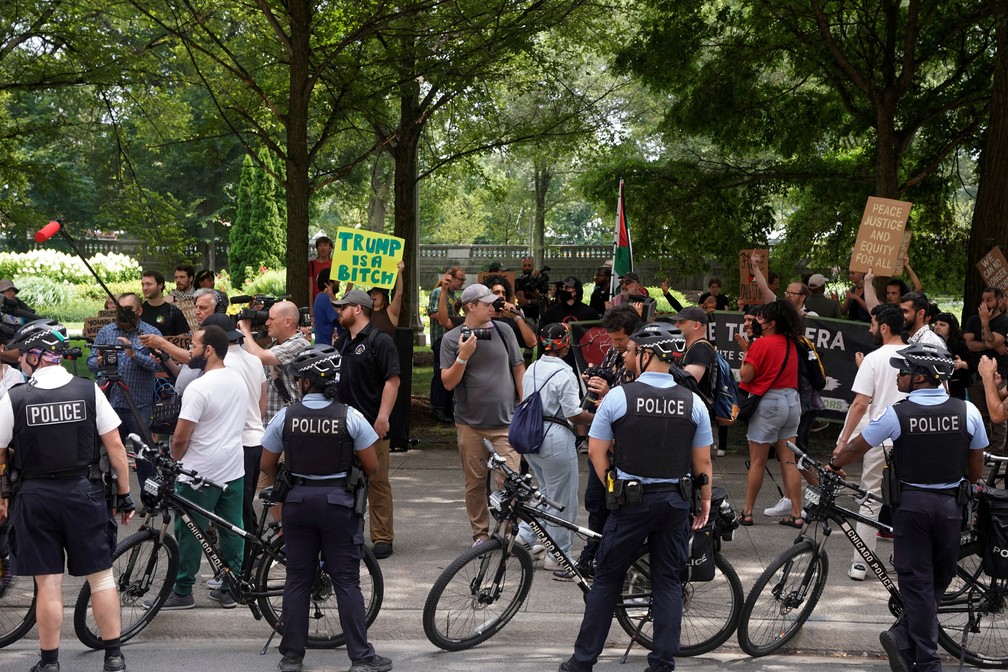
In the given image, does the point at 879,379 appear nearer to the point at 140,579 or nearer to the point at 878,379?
the point at 878,379

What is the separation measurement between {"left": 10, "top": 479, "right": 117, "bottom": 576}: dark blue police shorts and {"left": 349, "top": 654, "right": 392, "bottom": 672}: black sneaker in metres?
1.43

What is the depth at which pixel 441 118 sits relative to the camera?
811 inches

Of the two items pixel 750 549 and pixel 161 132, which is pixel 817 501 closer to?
pixel 750 549

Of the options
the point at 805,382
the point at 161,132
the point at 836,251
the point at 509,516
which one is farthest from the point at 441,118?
the point at 509,516

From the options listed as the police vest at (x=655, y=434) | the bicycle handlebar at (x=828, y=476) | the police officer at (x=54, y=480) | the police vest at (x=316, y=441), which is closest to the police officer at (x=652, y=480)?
the police vest at (x=655, y=434)

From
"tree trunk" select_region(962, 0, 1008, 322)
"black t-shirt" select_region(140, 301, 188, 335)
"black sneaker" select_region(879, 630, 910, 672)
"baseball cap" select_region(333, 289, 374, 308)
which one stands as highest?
"tree trunk" select_region(962, 0, 1008, 322)

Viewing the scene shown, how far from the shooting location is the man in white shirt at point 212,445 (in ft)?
22.5

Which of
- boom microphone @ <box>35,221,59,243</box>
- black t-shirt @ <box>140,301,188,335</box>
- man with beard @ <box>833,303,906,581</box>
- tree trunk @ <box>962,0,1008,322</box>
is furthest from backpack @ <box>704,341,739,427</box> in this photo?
tree trunk @ <box>962,0,1008,322</box>

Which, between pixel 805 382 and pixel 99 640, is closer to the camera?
pixel 99 640

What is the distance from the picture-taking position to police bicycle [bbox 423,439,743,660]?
250 inches

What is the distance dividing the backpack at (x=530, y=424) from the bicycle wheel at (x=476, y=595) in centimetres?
97

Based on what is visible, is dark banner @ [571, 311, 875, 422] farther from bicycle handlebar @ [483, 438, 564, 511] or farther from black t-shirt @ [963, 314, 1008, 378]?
bicycle handlebar @ [483, 438, 564, 511]

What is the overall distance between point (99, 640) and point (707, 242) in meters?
12.1

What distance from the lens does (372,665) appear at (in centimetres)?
595
